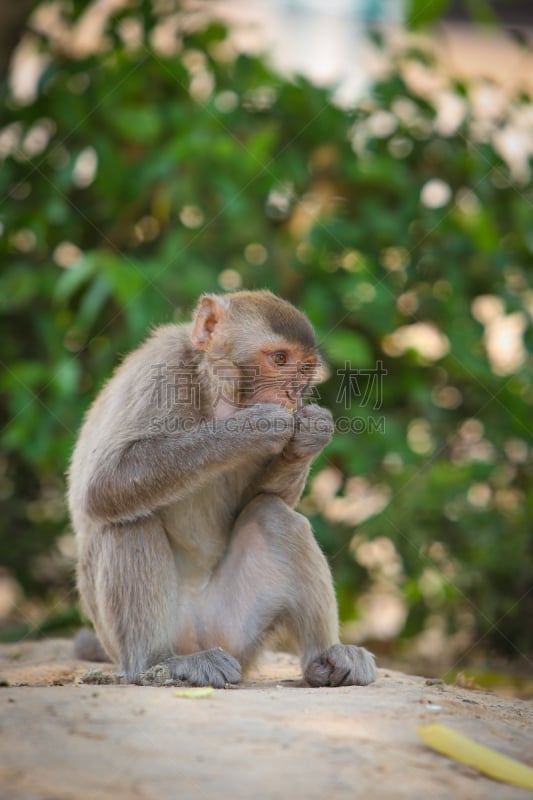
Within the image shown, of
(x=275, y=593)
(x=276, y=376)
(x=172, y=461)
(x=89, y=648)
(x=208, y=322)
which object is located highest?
(x=208, y=322)

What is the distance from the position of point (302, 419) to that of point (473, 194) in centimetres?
523

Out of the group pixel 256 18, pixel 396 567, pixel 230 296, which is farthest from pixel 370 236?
pixel 256 18

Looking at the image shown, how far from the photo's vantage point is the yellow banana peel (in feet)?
11.1

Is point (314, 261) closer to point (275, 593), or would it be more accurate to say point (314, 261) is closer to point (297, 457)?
point (297, 457)

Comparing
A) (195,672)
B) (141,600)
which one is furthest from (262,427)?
(195,672)

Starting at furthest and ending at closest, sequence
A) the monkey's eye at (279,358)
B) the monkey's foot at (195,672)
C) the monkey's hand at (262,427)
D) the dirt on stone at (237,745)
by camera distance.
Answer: the monkey's eye at (279,358), the monkey's hand at (262,427), the monkey's foot at (195,672), the dirt on stone at (237,745)

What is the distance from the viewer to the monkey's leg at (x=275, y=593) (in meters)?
5.23

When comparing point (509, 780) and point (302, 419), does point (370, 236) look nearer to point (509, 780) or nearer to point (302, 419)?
point (302, 419)

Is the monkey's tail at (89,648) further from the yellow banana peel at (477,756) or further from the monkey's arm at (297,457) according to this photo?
the yellow banana peel at (477,756)

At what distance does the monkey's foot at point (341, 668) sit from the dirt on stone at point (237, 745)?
0.55m

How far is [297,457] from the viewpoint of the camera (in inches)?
207

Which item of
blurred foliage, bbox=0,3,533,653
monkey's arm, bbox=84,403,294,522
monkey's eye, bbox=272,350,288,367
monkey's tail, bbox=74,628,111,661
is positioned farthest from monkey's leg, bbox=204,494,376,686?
blurred foliage, bbox=0,3,533,653

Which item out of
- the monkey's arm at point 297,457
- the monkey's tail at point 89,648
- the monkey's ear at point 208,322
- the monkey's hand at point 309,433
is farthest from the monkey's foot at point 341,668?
the monkey's ear at point 208,322

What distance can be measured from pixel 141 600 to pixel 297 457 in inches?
43.6
